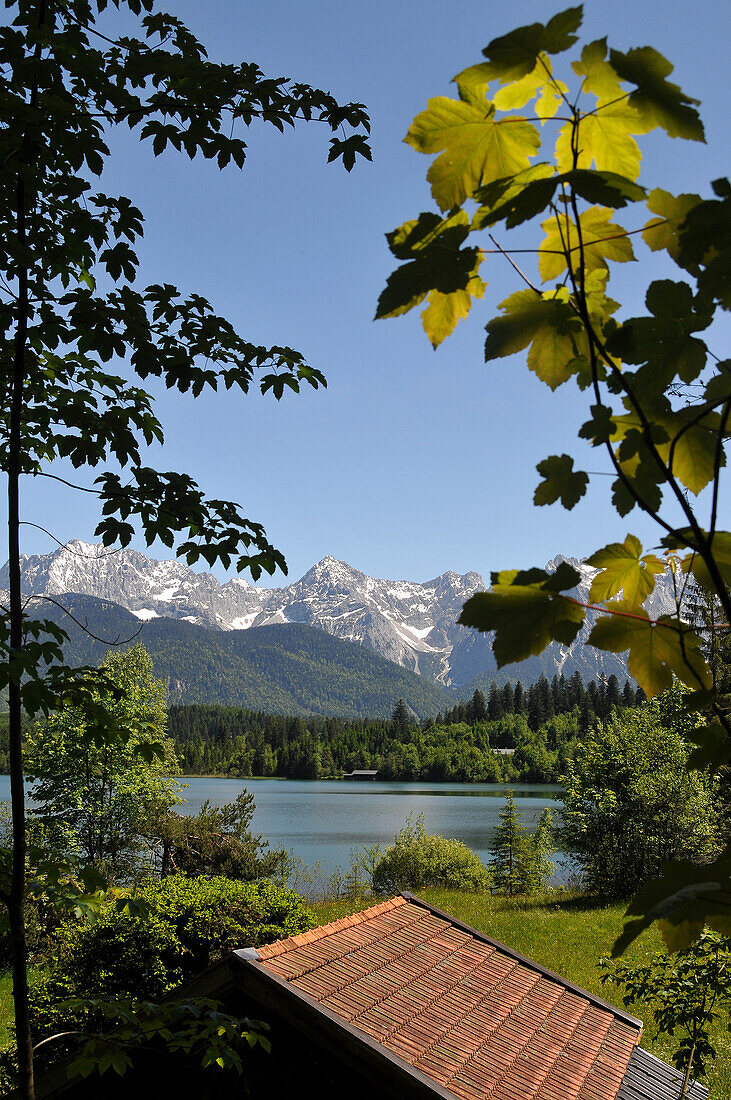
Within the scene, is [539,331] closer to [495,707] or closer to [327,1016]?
[327,1016]

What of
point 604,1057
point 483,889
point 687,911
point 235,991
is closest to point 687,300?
point 687,911

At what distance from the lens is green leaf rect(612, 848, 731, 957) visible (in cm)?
47

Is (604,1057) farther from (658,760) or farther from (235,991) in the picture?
(658,760)

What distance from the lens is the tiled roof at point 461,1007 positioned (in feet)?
10.6

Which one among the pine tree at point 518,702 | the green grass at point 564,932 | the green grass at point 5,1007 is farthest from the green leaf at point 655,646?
the pine tree at point 518,702

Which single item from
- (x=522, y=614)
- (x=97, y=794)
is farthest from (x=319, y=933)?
(x=97, y=794)

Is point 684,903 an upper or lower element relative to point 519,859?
upper

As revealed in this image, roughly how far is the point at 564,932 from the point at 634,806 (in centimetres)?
405

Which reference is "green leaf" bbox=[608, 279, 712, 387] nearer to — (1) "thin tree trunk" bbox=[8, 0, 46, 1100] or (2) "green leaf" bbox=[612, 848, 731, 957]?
(2) "green leaf" bbox=[612, 848, 731, 957]

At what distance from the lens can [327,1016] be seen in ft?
10.8

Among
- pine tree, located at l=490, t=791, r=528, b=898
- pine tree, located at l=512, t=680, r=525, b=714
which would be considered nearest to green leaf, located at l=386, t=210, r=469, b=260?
pine tree, located at l=490, t=791, r=528, b=898

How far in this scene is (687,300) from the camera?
0.58m

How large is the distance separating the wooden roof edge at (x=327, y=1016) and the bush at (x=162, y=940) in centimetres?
375

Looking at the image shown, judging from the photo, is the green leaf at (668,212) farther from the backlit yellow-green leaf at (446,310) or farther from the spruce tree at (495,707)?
the spruce tree at (495,707)
